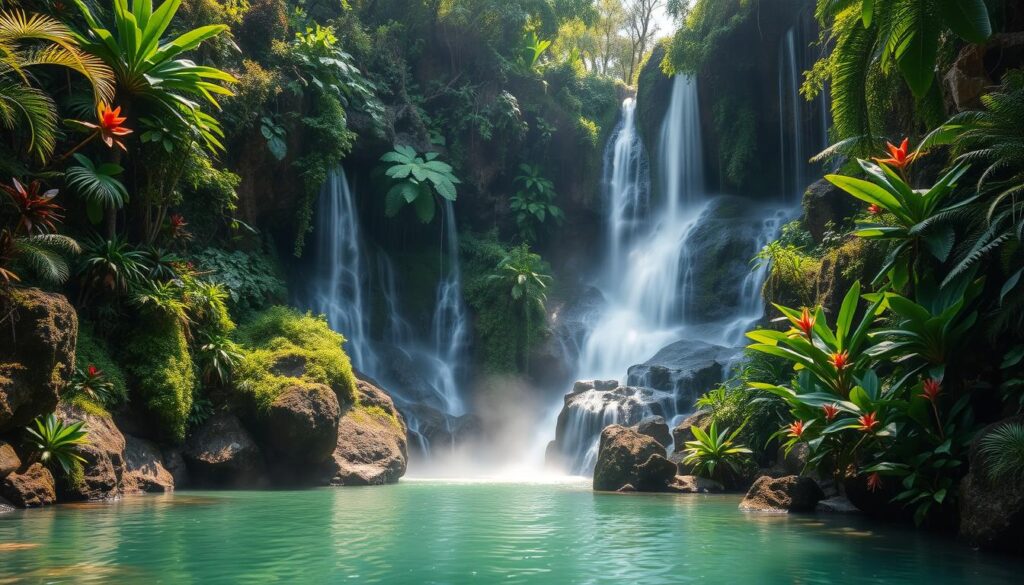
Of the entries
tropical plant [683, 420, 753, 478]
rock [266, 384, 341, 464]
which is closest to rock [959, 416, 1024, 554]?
tropical plant [683, 420, 753, 478]

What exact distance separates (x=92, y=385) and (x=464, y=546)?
23.6 ft

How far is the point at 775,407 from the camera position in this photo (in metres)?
12.1

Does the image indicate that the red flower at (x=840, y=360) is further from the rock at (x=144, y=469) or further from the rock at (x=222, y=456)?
the rock at (x=144, y=469)

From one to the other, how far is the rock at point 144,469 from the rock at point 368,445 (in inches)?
103

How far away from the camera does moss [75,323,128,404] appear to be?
38.1 feet

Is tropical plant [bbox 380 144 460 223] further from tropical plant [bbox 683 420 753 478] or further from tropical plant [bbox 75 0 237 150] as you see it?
tropical plant [bbox 683 420 753 478]

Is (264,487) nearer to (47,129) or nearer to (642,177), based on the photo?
(47,129)

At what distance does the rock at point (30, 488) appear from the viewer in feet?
29.9

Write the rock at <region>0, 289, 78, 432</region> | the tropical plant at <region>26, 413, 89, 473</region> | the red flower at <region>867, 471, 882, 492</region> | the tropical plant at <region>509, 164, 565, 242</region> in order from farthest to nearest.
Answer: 1. the tropical plant at <region>509, 164, 565, 242</region>
2. the tropical plant at <region>26, 413, 89, 473</region>
3. the rock at <region>0, 289, 78, 432</region>
4. the red flower at <region>867, 471, 882, 492</region>

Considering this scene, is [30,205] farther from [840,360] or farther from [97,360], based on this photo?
[840,360]

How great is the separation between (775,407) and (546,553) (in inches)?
271

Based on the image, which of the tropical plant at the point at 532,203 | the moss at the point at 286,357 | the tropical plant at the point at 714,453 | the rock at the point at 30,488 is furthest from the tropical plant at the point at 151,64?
the tropical plant at the point at 532,203

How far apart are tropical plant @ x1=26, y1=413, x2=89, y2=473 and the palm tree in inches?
131

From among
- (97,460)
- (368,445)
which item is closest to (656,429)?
(368,445)
